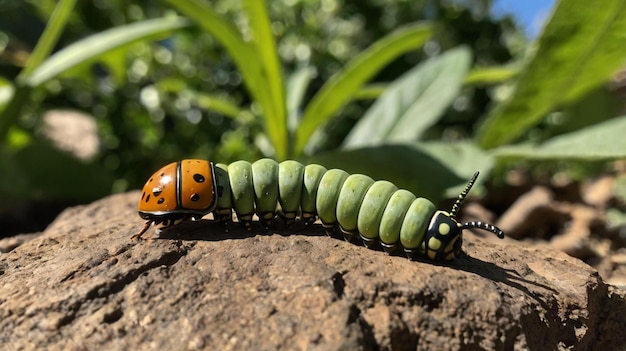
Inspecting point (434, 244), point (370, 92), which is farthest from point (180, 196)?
point (370, 92)

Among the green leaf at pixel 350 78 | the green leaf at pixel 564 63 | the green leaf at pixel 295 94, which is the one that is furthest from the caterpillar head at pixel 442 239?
the green leaf at pixel 295 94

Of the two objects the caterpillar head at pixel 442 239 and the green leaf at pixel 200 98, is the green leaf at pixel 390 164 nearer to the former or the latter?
the caterpillar head at pixel 442 239

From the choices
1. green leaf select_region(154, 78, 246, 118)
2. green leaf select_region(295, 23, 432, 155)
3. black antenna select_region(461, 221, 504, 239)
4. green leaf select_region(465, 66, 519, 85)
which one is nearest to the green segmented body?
black antenna select_region(461, 221, 504, 239)

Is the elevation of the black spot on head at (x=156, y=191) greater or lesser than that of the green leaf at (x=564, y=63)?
lesser

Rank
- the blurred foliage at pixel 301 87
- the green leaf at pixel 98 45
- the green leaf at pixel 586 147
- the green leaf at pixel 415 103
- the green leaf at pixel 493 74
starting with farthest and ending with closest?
1. the green leaf at pixel 493 74
2. the green leaf at pixel 415 103
3. the green leaf at pixel 98 45
4. the blurred foliage at pixel 301 87
5. the green leaf at pixel 586 147

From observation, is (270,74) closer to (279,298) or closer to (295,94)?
(295,94)

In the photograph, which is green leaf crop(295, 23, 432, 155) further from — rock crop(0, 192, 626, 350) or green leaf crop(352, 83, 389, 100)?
rock crop(0, 192, 626, 350)
